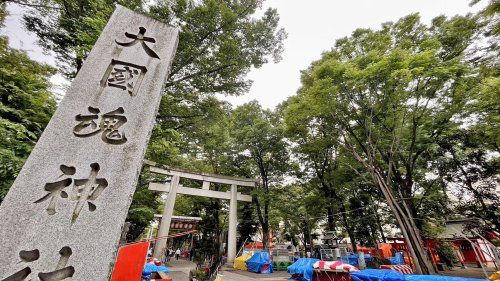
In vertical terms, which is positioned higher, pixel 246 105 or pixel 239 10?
pixel 246 105

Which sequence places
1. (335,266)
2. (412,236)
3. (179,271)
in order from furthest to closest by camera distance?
1. (179,271)
2. (335,266)
3. (412,236)

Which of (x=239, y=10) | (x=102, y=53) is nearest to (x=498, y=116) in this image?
(x=239, y=10)

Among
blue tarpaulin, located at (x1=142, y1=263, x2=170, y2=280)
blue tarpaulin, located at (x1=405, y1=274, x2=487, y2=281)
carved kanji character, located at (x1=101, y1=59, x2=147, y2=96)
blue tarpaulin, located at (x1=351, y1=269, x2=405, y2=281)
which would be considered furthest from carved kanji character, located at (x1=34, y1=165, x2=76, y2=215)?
blue tarpaulin, located at (x1=351, y1=269, x2=405, y2=281)

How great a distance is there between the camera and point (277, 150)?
752 inches

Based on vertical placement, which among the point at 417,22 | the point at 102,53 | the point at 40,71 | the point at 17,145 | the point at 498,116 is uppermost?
the point at 417,22

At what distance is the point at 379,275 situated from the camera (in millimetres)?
8055

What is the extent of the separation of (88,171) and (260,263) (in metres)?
14.9

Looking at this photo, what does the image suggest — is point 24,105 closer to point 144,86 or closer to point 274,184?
point 144,86

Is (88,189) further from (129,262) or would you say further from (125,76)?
(129,262)

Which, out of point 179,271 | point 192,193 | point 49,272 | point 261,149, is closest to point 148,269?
point 179,271

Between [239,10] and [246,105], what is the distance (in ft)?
40.0

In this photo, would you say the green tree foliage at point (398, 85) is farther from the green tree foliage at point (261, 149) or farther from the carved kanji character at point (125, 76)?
the carved kanji character at point (125, 76)

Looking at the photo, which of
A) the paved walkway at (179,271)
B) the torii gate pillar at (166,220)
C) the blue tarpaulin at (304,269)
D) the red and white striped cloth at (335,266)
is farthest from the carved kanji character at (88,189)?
the torii gate pillar at (166,220)

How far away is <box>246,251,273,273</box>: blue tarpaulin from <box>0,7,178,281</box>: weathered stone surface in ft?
48.3
